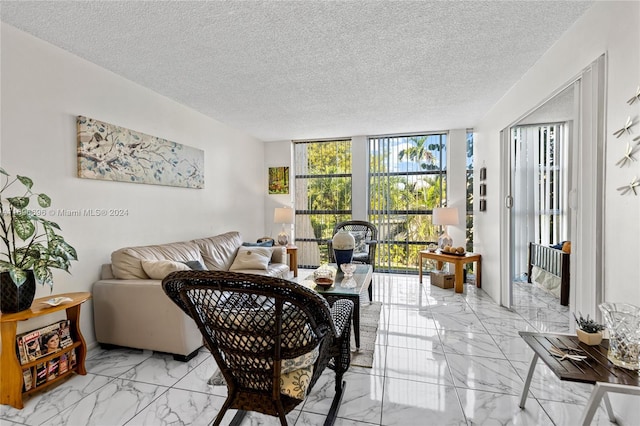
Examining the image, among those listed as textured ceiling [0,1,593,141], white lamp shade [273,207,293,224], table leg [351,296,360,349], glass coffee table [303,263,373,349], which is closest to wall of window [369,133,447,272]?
white lamp shade [273,207,293,224]

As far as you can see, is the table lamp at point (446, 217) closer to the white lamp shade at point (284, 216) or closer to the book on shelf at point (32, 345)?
the white lamp shade at point (284, 216)

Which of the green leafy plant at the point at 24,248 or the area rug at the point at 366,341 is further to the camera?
the area rug at the point at 366,341

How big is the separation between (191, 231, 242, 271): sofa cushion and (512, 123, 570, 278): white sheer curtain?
12.1 ft

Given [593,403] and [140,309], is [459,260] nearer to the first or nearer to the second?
[593,403]

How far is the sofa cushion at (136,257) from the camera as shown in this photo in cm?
267

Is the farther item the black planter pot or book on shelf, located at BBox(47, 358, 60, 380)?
book on shelf, located at BBox(47, 358, 60, 380)

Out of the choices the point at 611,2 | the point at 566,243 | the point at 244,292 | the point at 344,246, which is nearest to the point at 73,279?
the point at 244,292

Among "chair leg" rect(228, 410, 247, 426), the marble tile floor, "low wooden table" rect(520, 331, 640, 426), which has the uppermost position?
"low wooden table" rect(520, 331, 640, 426)

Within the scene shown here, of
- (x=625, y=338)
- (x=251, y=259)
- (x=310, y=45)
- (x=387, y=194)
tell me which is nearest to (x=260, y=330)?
(x=625, y=338)

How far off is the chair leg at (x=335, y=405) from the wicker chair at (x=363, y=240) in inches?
99.6

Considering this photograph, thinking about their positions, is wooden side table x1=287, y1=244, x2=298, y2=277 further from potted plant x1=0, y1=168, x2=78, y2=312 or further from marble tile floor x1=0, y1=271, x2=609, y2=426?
potted plant x1=0, y1=168, x2=78, y2=312

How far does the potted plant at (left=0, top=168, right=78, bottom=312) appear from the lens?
74.3 inches

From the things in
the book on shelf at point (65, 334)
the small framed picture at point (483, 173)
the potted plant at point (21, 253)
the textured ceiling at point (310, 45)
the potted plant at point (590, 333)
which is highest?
the textured ceiling at point (310, 45)

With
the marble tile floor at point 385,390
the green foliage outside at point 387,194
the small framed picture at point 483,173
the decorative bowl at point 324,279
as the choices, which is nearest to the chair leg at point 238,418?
the marble tile floor at point 385,390
